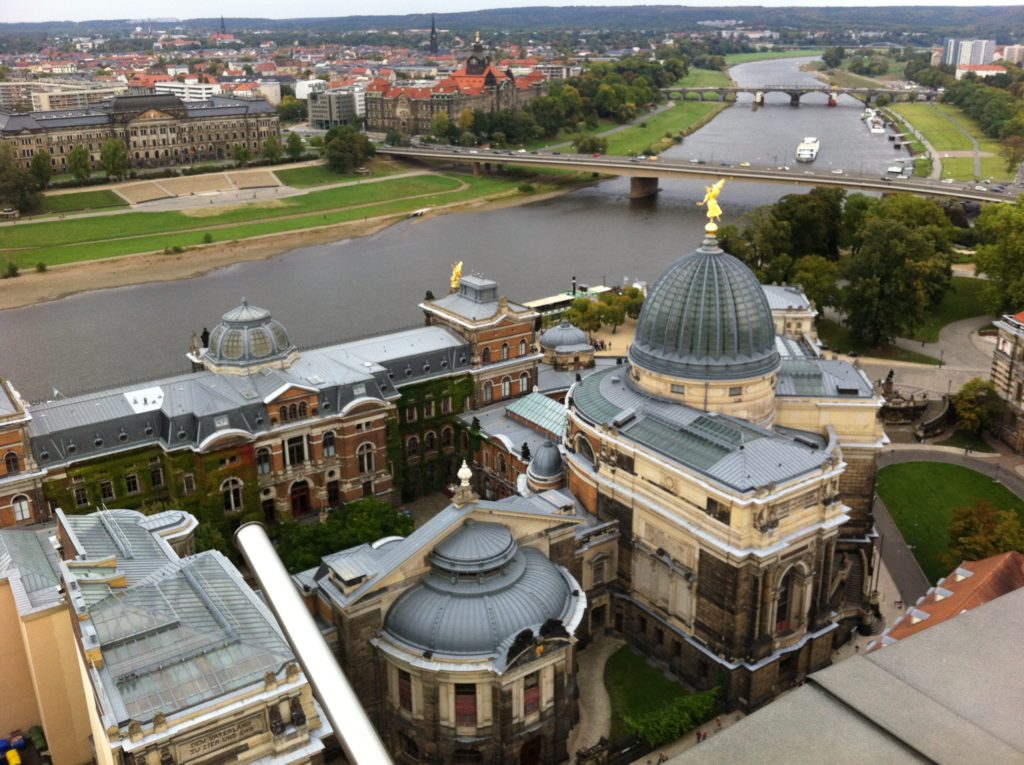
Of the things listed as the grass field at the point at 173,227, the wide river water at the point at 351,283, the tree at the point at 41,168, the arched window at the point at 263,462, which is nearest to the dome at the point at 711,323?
the arched window at the point at 263,462

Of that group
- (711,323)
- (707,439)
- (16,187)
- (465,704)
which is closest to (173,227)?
(16,187)

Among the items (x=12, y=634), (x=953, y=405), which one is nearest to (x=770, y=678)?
(x=12, y=634)

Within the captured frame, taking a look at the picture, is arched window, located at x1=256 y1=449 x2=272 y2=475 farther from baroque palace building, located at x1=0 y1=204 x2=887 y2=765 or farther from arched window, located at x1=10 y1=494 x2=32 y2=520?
arched window, located at x1=10 y1=494 x2=32 y2=520

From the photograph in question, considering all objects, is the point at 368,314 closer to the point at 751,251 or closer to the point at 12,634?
the point at 751,251

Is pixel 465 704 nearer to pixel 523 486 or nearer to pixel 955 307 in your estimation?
pixel 523 486

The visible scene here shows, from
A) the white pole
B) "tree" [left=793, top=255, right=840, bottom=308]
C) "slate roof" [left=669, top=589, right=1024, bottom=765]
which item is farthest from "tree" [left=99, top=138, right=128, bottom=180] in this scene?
"slate roof" [left=669, top=589, right=1024, bottom=765]
